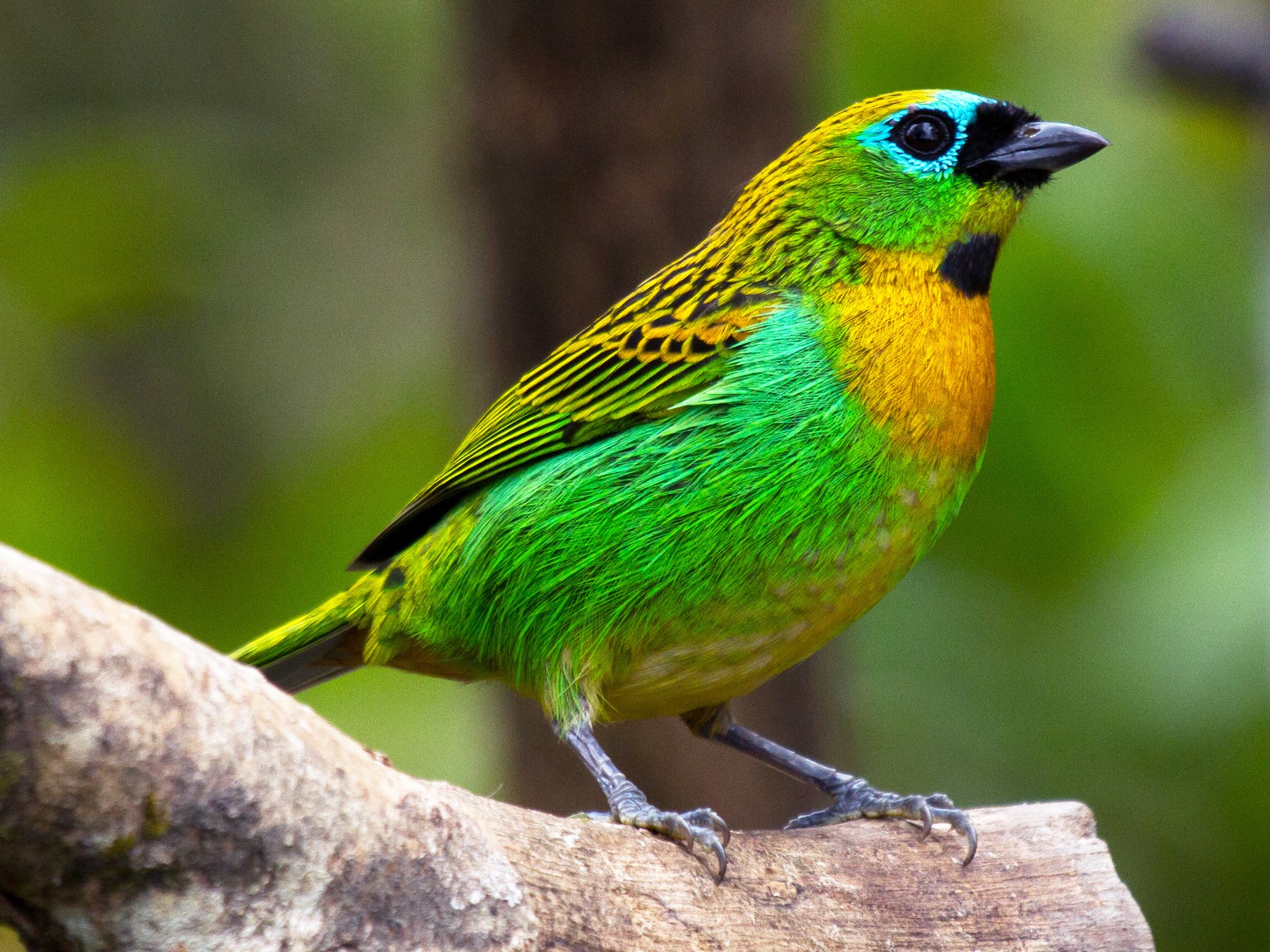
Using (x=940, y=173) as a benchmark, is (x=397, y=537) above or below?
below

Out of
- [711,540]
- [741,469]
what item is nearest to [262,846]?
[711,540]

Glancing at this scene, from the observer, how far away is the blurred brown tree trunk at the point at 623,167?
5555 mm

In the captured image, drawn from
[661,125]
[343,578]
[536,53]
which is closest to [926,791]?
[343,578]

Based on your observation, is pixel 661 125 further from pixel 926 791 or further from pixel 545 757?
pixel 926 791

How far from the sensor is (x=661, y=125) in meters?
5.55

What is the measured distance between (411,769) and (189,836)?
4.20 metres

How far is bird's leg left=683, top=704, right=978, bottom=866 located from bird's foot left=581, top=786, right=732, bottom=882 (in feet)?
1.69

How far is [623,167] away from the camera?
5.59 m

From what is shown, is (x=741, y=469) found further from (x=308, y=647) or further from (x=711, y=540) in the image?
(x=308, y=647)

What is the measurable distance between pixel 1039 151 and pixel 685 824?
1.74 metres

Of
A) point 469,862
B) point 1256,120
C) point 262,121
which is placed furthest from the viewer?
point 262,121

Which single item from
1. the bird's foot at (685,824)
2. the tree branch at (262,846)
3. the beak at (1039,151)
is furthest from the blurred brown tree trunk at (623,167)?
the tree branch at (262,846)

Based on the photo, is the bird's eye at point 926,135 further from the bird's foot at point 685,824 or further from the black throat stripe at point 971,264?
the bird's foot at point 685,824

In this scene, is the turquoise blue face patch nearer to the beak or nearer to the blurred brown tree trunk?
the beak
